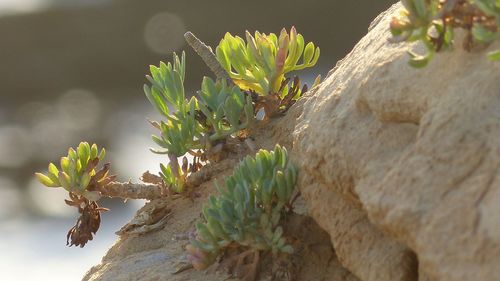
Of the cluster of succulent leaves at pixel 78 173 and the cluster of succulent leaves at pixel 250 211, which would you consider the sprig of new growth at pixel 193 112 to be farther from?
the cluster of succulent leaves at pixel 250 211

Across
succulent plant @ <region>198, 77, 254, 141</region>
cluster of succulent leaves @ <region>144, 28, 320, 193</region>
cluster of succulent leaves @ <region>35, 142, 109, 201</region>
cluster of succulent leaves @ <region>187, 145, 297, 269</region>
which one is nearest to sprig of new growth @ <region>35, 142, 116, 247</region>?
cluster of succulent leaves @ <region>35, 142, 109, 201</region>

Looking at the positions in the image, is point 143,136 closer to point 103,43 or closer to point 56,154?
point 56,154

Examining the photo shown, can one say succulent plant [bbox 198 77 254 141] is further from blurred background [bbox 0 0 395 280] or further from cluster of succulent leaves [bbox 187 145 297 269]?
blurred background [bbox 0 0 395 280]

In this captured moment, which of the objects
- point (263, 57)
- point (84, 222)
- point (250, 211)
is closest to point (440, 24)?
point (250, 211)

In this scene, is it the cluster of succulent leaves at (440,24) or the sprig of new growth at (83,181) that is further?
the sprig of new growth at (83,181)

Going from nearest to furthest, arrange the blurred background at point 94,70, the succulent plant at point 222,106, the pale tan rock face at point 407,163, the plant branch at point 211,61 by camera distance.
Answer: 1. the pale tan rock face at point 407,163
2. the succulent plant at point 222,106
3. the plant branch at point 211,61
4. the blurred background at point 94,70

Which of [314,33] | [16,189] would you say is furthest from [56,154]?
[314,33]

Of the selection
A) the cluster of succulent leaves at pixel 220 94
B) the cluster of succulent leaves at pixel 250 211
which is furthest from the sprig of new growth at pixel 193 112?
the cluster of succulent leaves at pixel 250 211
